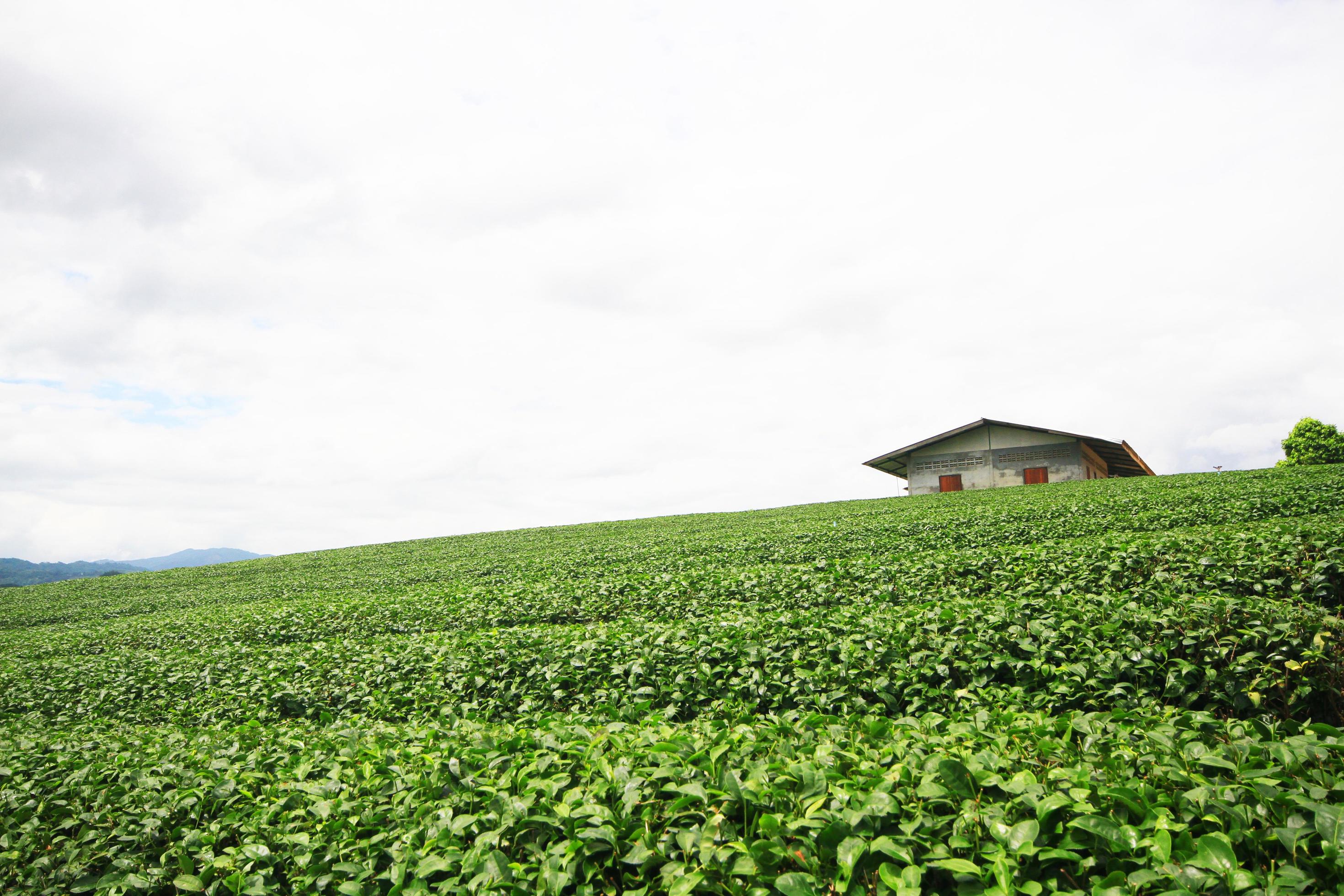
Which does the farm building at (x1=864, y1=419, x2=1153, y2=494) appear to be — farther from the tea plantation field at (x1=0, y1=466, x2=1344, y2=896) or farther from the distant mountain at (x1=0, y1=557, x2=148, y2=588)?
the distant mountain at (x1=0, y1=557, x2=148, y2=588)

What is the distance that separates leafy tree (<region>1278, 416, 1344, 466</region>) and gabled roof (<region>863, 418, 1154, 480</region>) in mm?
8139

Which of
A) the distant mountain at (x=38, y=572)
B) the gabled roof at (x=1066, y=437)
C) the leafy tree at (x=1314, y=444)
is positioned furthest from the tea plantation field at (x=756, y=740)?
the distant mountain at (x=38, y=572)

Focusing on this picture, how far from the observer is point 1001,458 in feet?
119

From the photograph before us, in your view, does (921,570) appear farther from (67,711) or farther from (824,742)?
(67,711)

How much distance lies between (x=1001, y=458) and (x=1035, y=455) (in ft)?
5.55

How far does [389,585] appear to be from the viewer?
19531mm

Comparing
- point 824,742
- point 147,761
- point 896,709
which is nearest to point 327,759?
point 147,761

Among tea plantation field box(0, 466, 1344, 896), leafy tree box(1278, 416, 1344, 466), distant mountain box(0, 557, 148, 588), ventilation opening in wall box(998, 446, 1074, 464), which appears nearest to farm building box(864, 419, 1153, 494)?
ventilation opening in wall box(998, 446, 1074, 464)

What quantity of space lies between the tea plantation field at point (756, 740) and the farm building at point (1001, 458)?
28.0 m

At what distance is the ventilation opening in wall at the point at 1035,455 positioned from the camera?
34.9 m

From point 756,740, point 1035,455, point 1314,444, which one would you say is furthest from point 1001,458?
point 756,740

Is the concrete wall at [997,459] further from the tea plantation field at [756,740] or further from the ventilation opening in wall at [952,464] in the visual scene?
the tea plantation field at [756,740]

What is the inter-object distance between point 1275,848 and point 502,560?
21.1m

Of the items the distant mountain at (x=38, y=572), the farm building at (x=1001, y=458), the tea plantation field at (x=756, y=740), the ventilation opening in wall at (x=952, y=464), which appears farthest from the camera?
the distant mountain at (x=38, y=572)
